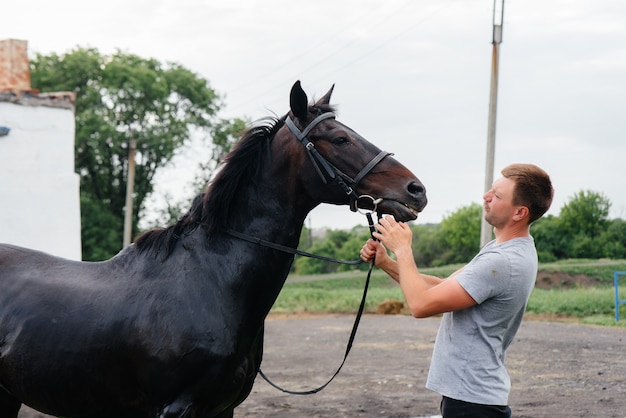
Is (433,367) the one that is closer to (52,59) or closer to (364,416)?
(364,416)

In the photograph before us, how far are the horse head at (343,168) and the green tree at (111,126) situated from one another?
32945mm

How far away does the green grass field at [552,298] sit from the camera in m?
21.3

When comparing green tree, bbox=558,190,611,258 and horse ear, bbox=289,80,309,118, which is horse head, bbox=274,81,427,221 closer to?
horse ear, bbox=289,80,309,118

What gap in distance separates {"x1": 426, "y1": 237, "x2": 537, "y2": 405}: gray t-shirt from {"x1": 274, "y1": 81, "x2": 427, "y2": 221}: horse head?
0.44m

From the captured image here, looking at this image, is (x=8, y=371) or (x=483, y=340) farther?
(x=8, y=371)

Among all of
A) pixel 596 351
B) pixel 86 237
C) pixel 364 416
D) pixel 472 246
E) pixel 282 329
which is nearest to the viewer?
pixel 364 416

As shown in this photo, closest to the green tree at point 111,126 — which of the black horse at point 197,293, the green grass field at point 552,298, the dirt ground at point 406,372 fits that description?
the green grass field at point 552,298

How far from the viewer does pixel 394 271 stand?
3.85 metres

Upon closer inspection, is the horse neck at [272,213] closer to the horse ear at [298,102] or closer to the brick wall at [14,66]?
the horse ear at [298,102]

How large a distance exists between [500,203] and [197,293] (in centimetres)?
152

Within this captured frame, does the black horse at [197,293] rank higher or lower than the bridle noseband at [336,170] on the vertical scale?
lower

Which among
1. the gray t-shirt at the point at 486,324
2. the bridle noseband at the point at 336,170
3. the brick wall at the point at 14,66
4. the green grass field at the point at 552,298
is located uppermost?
the brick wall at the point at 14,66

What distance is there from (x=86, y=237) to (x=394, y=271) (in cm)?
3346

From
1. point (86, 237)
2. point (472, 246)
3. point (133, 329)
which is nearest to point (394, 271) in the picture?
point (133, 329)
